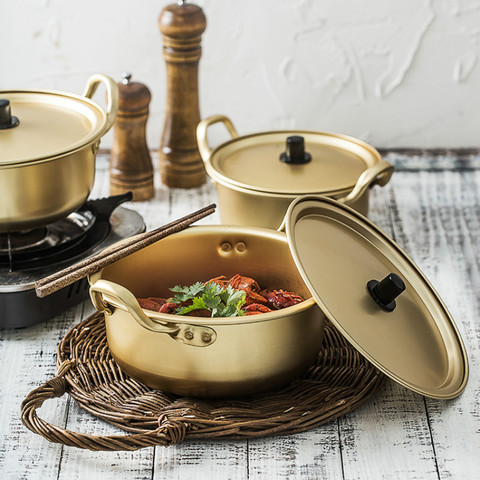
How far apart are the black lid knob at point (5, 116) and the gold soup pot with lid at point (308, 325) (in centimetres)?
45

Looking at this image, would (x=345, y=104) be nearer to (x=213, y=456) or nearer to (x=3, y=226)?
(x=3, y=226)

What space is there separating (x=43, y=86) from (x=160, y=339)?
5.69ft

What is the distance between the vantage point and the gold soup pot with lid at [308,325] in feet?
4.39

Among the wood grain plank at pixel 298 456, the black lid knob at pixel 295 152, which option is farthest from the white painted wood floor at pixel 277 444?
the black lid knob at pixel 295 152

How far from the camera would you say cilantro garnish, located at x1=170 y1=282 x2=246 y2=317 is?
4.69 feet

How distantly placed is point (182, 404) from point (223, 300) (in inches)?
7.8

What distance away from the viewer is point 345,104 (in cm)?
282

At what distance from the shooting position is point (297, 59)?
9.05 feet

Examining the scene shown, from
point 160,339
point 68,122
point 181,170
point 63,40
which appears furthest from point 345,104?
point 160,339

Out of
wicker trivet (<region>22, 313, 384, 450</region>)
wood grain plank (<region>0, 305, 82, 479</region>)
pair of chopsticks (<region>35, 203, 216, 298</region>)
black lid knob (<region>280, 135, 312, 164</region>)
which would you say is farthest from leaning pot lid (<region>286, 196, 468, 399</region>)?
wood grain plank (<region>0, 305, 82, 479</region>)

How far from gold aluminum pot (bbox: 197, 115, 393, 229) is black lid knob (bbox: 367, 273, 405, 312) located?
459 millimetres

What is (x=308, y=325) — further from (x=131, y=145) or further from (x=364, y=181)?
(x=131, y=145)

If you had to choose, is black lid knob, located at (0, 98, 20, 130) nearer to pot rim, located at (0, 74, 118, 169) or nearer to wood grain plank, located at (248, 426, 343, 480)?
pot rim, located at (0, 74, 118, 169)

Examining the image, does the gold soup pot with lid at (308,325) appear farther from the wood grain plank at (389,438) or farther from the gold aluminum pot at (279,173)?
the gold aluminum pot at (279,173)
